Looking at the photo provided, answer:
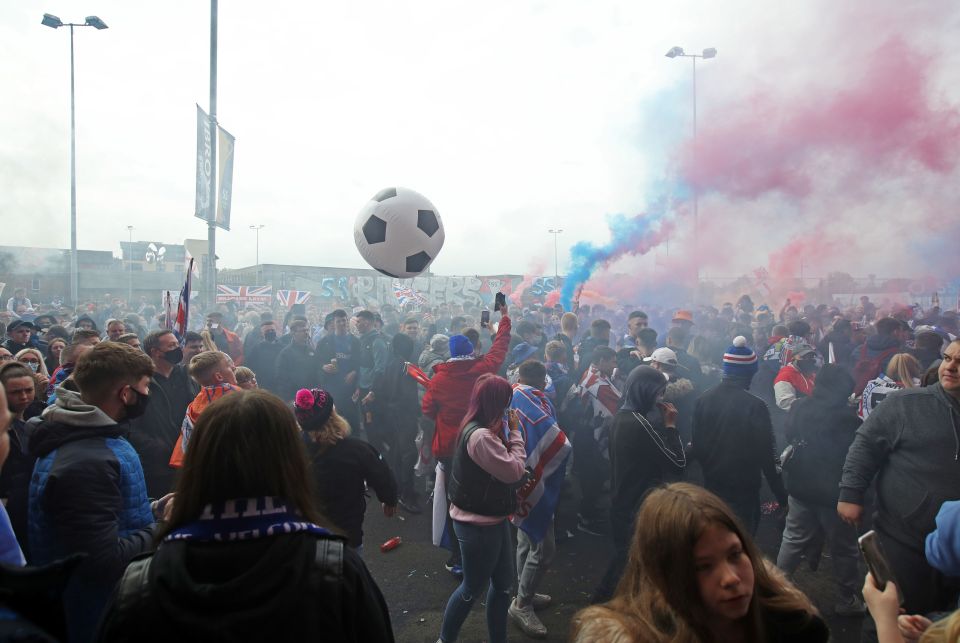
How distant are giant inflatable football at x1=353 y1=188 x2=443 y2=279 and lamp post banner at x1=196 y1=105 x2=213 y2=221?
823cm

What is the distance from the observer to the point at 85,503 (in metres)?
2.28

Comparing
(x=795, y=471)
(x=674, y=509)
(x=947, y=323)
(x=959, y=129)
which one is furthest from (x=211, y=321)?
(x=959, y=129)

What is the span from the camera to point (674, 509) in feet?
5.53

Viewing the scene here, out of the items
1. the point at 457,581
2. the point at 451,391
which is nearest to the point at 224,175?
the point at 451,391

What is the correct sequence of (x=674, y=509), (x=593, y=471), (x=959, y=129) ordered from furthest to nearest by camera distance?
(x=959, y=129), (x=593, y=471), (x=674, y=509)

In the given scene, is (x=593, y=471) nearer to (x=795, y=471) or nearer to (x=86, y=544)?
(x=795, y=471)

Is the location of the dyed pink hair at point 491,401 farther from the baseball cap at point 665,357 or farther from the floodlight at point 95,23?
the floodlight at point 95,23

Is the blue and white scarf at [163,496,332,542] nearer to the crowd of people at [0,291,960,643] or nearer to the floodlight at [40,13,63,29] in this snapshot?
the crowd of people at [0,291,960,643]

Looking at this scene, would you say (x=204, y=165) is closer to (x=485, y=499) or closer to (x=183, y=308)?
(x=183, y=308)

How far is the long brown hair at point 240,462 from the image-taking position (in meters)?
1.60

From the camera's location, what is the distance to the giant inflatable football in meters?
5.80

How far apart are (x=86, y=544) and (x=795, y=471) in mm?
4785

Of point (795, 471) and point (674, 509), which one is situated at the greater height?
point (674, 509)

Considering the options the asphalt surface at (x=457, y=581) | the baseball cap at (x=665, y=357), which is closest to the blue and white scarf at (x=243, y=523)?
the asphalt surface at (x=457, y=581)
